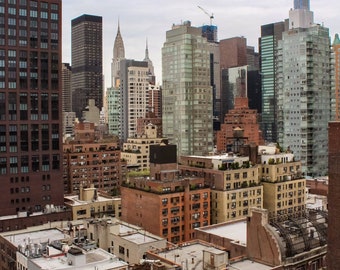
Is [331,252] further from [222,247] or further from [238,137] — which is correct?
[238,137]

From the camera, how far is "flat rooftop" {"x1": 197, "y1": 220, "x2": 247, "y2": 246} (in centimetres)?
9913

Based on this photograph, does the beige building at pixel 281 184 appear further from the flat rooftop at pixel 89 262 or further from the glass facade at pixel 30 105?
the flat rooftop at pixel 89 262

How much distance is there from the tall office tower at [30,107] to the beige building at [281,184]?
5741cm

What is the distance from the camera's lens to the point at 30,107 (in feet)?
465

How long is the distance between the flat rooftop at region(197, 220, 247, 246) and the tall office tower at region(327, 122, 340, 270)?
37.1 metres

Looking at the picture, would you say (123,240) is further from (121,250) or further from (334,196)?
(334,196)

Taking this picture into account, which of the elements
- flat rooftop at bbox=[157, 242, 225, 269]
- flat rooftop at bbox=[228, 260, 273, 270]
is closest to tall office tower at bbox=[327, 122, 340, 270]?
flat rooftop at bbox=[228, 260, 273, 270]

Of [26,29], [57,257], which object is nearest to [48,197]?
[26,29]

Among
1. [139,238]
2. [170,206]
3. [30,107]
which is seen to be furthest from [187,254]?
[30,107]

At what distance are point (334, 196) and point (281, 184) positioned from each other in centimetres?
8086

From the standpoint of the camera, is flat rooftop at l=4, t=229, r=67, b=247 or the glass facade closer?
flat rooftop at l=4, t=229, r=67, b=247

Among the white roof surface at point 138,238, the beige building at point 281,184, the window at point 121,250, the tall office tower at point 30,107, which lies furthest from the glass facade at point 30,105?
the beige building at point 281,184

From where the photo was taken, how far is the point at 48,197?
143 m

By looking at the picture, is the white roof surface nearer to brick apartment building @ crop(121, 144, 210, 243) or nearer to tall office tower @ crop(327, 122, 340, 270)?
brick apartment building @ crop(121, 144, 210, 243)
